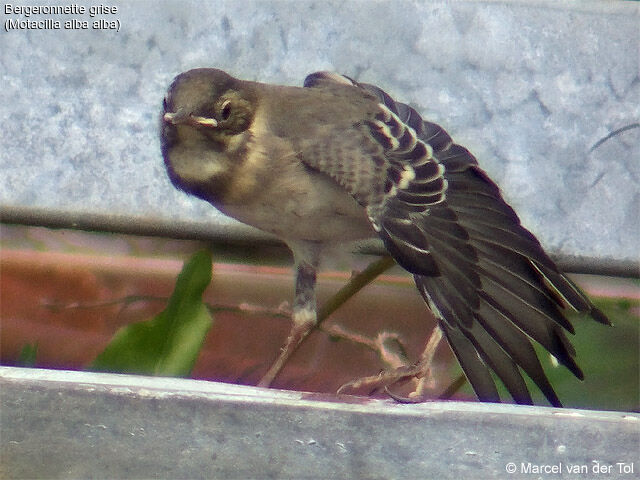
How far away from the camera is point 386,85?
3.71 m

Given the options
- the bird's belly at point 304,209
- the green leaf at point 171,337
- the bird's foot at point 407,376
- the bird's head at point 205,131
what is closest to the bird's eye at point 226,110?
the bird's head at point 205,131

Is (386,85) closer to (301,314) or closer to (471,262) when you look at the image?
(301,314)

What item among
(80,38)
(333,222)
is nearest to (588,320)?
(333,222)

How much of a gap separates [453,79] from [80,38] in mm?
1341

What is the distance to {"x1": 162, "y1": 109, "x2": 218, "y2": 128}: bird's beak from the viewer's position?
8.53 ft

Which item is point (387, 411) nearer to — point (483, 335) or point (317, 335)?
point (483, 335)

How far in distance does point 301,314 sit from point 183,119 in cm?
78

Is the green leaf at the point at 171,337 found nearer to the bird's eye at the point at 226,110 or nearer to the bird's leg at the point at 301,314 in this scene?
the bird's leg at the point at 301,314

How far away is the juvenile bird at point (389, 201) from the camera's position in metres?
2.60

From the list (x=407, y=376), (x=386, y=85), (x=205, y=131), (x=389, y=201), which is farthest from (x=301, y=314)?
(x=386, y=85)

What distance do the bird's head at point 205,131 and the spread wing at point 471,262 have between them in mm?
269

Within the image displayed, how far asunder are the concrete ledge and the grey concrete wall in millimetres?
1507

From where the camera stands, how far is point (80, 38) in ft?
12.0

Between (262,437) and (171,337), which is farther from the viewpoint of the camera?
(171,337)
